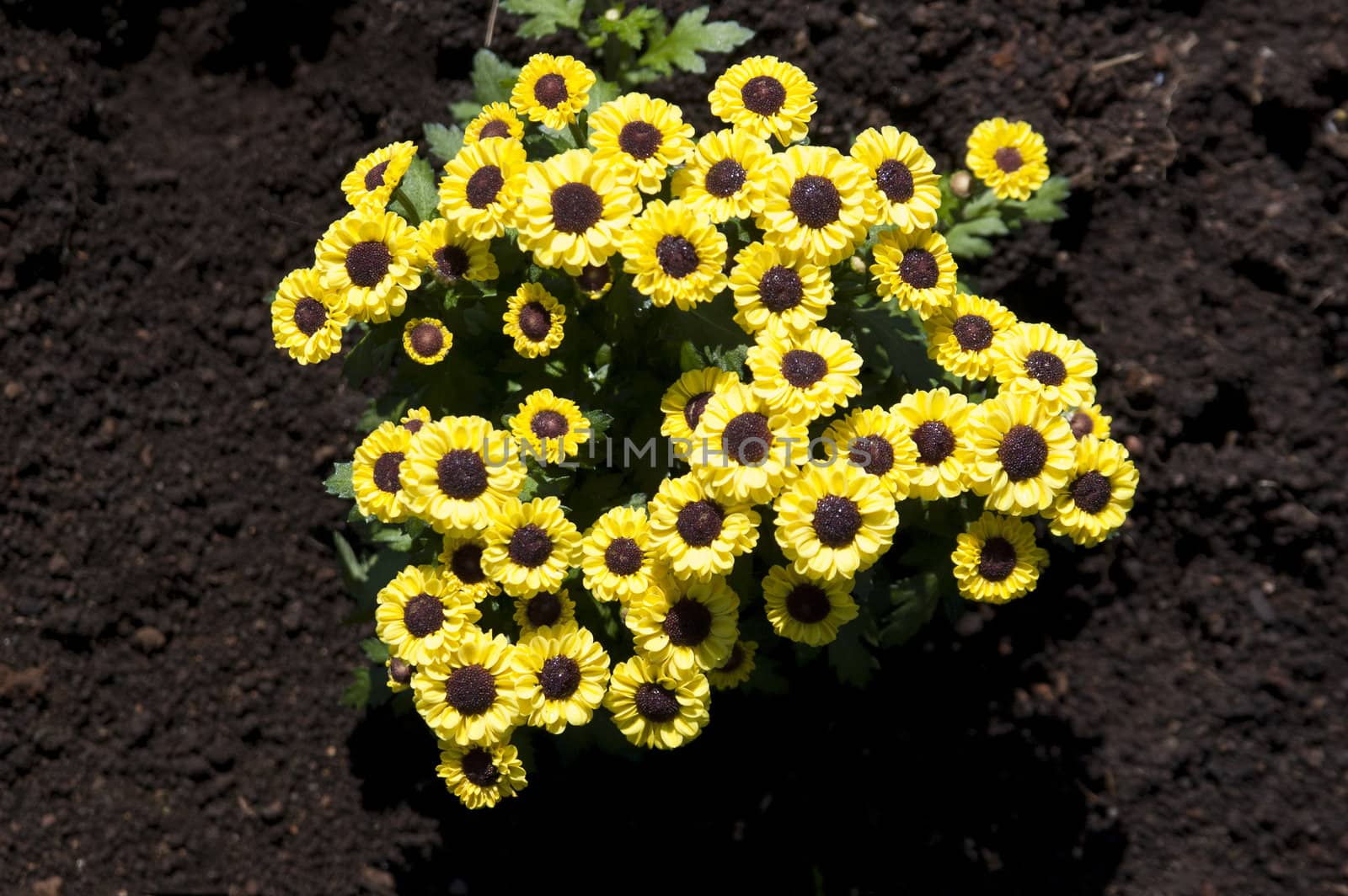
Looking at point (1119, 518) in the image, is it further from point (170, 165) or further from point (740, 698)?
point (170, 165)

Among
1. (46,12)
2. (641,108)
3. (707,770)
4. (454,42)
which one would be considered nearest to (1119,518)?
(641,108)

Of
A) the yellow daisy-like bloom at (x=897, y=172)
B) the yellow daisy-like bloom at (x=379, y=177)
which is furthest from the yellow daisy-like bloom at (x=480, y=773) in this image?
the yellow daisy-like bloom at (x=897, y=172)

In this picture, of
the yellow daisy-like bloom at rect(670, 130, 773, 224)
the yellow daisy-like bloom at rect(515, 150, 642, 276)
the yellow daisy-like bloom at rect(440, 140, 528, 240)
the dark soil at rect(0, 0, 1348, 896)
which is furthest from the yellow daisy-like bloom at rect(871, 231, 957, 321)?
the dark soil at rect(0, 0, 1348, 896)

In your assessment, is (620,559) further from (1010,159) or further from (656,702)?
(1010,159)

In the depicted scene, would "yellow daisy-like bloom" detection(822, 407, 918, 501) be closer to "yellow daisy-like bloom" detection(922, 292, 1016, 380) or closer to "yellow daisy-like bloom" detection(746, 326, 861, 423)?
"yellow daisy-like bloom" detection(746, 326, 861, 423)

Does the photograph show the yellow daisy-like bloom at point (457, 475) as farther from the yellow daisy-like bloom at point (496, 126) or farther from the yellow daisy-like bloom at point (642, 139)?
the yellow daisy-like bloom at point (496, 126)
